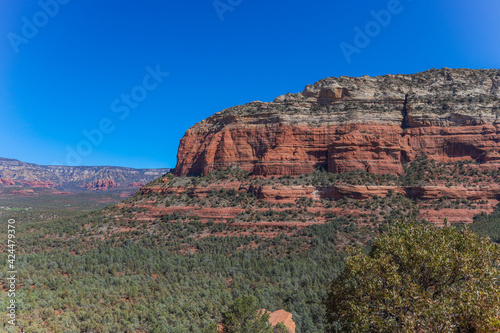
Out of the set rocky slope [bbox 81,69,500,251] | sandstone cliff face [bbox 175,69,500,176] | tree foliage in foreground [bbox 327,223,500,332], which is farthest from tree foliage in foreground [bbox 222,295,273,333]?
sandstone cliff face [bbox 175,69,500,176]

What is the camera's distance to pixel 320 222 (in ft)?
133

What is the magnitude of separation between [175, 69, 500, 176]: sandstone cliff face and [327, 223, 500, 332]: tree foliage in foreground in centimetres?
4055

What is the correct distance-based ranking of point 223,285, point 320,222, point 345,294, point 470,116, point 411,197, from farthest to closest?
1. point 470,116
2. point 411,197
3. point 320,222
4. point 223,285
5. point 345,294

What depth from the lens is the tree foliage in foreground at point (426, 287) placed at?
23.6ft

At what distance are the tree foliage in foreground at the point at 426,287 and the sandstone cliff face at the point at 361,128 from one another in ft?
133

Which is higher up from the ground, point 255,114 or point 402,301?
point 255,114

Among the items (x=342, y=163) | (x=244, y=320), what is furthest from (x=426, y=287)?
(x=342, y=163)

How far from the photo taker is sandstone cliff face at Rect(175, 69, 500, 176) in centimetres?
4838

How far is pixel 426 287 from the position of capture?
30.4 ft

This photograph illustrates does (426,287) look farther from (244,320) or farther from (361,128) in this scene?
(361,128)

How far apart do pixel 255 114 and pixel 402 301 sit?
53593 mm

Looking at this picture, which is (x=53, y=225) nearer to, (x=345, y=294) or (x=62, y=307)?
(x=62, y=307)

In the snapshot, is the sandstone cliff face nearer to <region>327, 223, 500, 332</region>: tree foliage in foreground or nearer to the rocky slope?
the rocky slope

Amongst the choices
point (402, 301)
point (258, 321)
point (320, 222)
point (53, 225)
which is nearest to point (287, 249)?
point (320, 222)
